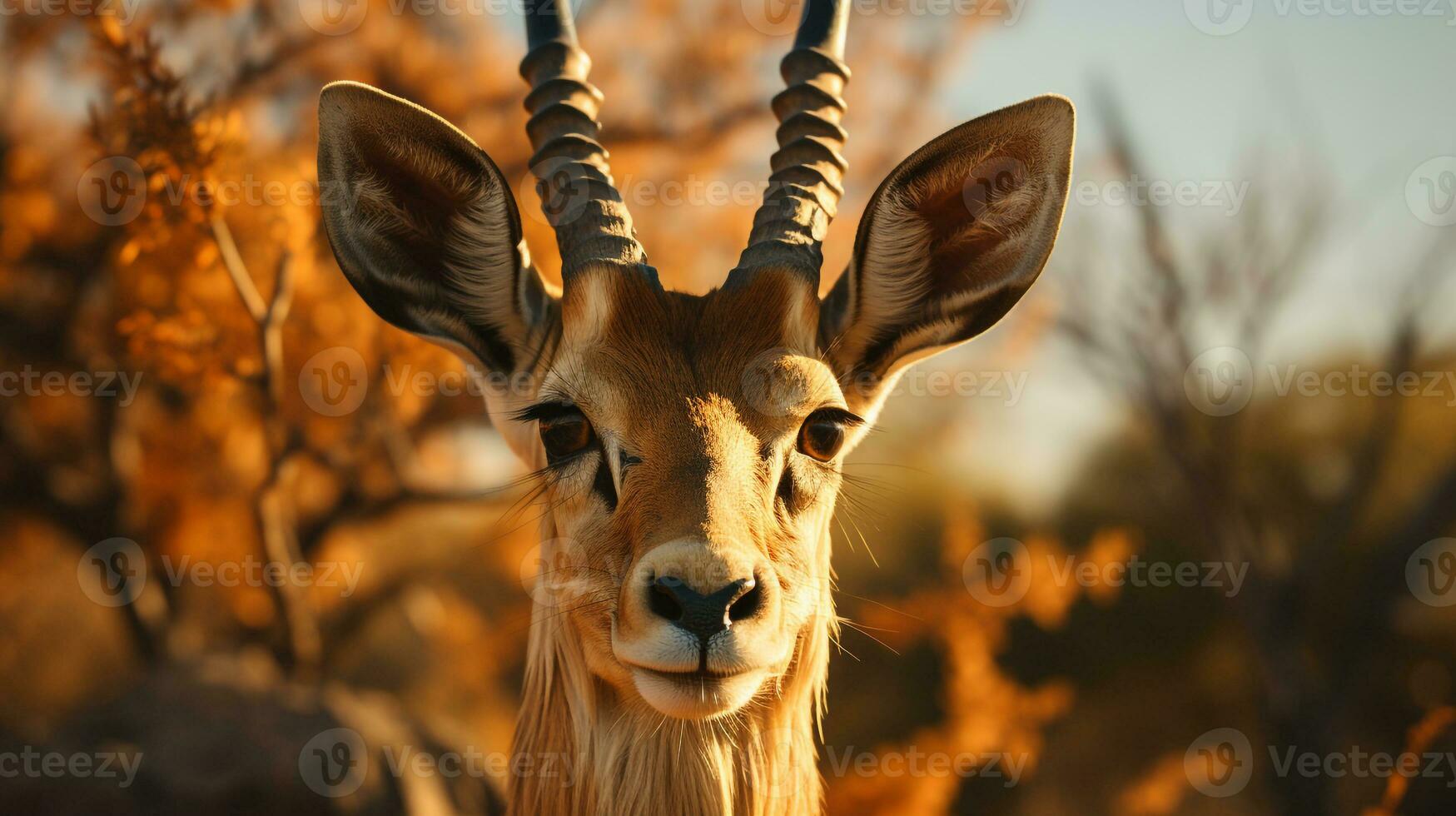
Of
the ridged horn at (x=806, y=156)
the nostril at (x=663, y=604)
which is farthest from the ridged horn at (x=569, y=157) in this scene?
the nostril at (x=663, y=604)

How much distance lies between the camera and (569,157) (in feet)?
11.3

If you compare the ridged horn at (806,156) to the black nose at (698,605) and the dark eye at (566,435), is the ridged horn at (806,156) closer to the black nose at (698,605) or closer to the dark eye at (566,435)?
the dark eye at (566,435)

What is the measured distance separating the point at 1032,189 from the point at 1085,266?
7084 mm

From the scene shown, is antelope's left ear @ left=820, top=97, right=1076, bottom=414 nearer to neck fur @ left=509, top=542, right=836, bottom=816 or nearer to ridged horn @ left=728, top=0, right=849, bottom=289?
ridged horn @ left=728, top=0, right=849, bottom=289

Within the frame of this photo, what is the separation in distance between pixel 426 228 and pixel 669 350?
0.93 m

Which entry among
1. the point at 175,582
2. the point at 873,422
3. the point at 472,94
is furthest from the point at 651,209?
the point at 873,422

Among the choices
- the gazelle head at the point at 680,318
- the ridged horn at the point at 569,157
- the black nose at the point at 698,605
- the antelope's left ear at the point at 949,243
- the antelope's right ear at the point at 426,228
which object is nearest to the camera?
the black nose at the point at 698,605

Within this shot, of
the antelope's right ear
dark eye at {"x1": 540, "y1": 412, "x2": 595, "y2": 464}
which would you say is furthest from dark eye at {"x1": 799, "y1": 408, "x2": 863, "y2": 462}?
the antelope's right ear

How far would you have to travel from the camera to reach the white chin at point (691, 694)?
263 centimetres

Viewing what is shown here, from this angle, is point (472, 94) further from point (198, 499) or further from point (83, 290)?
point (198, 499)

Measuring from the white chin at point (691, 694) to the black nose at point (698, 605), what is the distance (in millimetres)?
176

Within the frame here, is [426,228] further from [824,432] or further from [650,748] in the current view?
[650,748]

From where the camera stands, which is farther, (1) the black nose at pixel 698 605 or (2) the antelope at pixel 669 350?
(2) the antelope at pixel 669 350

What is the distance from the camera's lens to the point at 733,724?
3.16 metres
